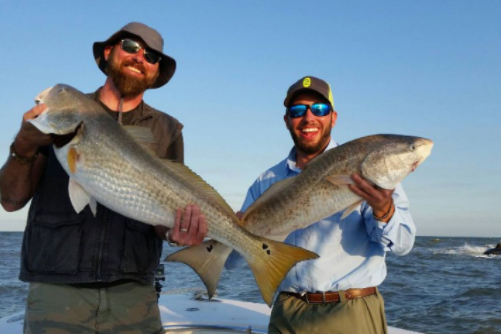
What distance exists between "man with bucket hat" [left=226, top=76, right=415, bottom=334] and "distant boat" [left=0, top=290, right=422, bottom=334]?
2172 mm

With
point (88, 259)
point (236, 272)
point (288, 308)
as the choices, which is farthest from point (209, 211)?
point (236, 272)

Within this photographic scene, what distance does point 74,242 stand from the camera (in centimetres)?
345

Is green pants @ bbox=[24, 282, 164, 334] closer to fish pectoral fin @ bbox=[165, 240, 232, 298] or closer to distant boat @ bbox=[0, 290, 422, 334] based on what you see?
fish pectoral fin @ bbox=[165, 240, 232, 298]

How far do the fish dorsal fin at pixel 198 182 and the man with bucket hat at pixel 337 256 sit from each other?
Answer: 3.17 feet

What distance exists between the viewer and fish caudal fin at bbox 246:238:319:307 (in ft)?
11.1

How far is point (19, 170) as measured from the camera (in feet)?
10.7

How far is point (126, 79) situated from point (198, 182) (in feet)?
3.24

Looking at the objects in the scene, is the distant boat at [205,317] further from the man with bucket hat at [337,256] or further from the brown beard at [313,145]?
the brown beard at [313,145]

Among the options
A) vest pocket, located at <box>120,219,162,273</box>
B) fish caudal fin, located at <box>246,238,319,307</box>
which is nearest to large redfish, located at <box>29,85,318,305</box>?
fish caudal fin, located at <box>246,238,319,307</box>

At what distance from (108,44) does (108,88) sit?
0.39 m

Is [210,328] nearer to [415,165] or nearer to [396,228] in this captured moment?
[396,228]

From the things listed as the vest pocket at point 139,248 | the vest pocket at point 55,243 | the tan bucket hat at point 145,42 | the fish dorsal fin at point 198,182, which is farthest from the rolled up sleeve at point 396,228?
the vest pocket at point 55,243

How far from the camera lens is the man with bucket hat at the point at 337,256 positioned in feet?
12.2

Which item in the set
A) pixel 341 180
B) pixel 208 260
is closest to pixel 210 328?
pixel 208 260
